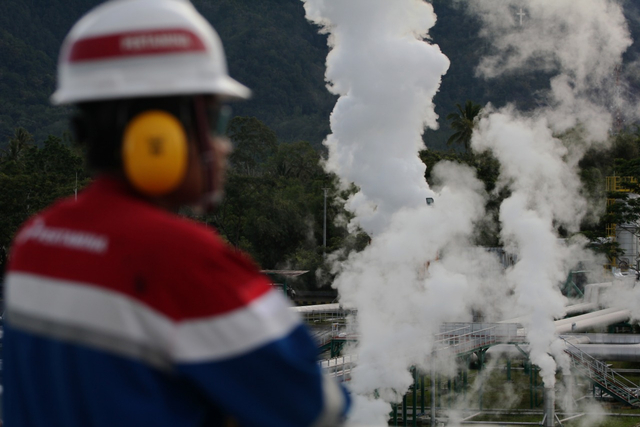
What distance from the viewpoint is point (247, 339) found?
62.4 inches

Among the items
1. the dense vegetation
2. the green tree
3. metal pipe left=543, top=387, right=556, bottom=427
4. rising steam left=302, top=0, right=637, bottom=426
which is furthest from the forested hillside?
metal pipe left=543, top=387, right=556, bottom=427

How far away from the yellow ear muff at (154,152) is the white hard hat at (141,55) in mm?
61

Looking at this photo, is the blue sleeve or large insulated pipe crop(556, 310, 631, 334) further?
large insulated pipe crop(556, 310, 631, 334)

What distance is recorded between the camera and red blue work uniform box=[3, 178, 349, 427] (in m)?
1.58

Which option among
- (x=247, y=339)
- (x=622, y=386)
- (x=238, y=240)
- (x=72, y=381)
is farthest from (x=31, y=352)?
(x=238, y=240)

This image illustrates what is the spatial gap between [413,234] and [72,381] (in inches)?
1185

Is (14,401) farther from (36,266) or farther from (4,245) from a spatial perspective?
(4,245)

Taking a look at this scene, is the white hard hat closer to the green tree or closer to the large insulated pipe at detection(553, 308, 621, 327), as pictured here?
the large insulated pipe at detection(553, 308, 621, 327)

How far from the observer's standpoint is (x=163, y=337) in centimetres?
159

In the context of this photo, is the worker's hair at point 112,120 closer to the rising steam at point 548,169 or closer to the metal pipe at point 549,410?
the metal pipe at point 549,410

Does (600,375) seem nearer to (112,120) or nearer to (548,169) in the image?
(548,169)

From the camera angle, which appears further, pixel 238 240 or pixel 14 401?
pixel 238 240

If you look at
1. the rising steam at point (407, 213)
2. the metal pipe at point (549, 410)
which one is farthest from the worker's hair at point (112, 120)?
the metal pipe at point (549, 410)

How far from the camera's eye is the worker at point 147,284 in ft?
5.21
